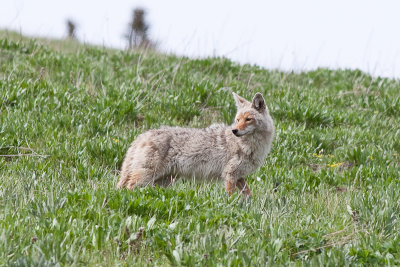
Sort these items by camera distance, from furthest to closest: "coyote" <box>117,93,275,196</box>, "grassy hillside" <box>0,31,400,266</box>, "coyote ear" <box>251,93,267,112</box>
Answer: "coyote ear" <box>251,93,267,112</box>
"coyote" <box>117,93,275,196</box>
"grassy hillside" <box>0,31,400,266</box>

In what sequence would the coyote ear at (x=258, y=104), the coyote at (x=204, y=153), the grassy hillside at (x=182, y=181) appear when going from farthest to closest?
the coyote ear at (x=258, y=104), the coyote at (x=204, y=153), the grassy hillside at (x=182, y=181)

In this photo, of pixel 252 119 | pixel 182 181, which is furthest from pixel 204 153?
pixel 252 119

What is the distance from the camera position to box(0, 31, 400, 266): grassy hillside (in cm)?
466

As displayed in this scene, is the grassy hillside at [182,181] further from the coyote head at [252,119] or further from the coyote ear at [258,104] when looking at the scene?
the coyote ear at [258,104]

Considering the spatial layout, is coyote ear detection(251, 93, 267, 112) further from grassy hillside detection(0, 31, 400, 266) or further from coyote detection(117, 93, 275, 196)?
grassy hillside detection(0, 31, 400, 266)

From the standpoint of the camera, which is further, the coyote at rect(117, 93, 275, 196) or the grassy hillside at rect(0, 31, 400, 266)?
the coyote at rect(117, 93, 275, 196)

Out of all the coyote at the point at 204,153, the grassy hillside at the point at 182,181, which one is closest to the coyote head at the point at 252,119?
the coyote at the point at 204,153

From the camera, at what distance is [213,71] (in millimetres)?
13227

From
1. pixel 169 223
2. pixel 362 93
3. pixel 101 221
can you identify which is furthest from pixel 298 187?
pixel 362 93

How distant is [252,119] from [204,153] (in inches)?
32.3

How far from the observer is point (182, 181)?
303 inches

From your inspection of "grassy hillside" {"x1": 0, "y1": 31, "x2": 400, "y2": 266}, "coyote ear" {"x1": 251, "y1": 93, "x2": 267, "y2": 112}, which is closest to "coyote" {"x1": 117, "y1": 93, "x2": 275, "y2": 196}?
"coyote ear" {"x1": 251, "y1": 93, "x2": 267, "y2": 112}

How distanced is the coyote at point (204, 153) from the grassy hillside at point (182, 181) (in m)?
0.27

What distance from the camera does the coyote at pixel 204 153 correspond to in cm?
704
